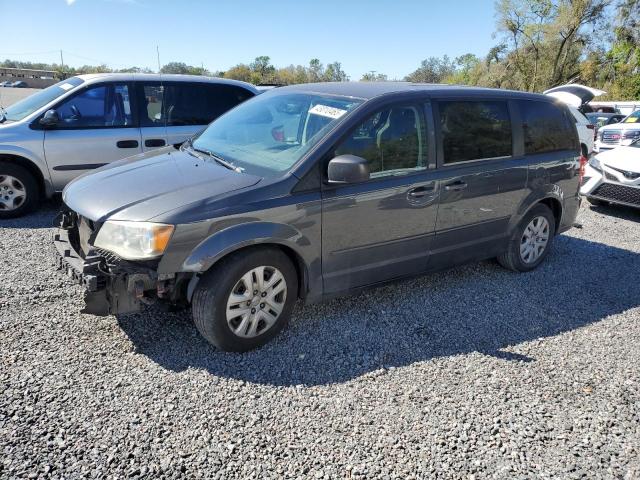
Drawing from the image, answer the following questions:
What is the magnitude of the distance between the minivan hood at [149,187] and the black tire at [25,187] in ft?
8.97

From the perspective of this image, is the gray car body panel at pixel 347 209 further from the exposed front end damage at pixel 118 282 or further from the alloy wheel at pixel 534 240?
the alloy wheel at pixel 534 240

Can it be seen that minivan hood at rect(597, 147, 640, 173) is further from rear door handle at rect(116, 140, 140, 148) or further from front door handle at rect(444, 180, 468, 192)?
rear door handle at rect(116, 140, 140, 148)

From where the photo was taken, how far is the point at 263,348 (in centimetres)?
329

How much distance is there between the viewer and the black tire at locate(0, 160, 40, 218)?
5.68 meters

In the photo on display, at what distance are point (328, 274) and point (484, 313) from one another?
4.90 ft

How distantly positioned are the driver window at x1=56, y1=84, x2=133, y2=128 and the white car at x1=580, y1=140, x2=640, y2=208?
6555 millimetres

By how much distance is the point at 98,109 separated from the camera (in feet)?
19.9

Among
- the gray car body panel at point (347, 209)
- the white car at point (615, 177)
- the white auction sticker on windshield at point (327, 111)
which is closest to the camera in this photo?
the gray car body panel at point (347, 209)

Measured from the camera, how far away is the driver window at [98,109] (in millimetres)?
5941

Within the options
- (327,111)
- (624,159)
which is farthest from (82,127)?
(624,159)

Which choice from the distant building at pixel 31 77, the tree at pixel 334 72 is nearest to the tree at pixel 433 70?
the tree at pixel 334 72

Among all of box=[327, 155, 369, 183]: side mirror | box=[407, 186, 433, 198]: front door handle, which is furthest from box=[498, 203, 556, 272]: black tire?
box=[327, 155, 369, 183]: side mirror

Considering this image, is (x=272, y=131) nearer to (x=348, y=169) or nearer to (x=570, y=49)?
(x=348, y=169)

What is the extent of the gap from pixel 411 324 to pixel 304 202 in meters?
1.36
